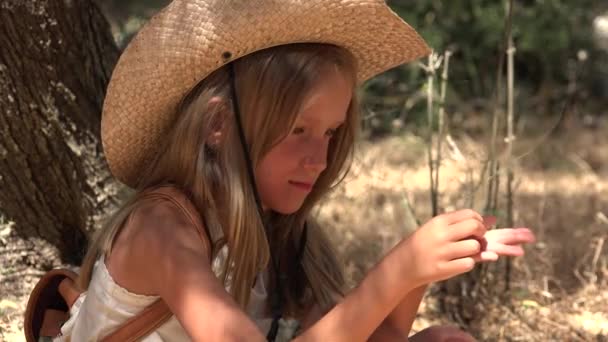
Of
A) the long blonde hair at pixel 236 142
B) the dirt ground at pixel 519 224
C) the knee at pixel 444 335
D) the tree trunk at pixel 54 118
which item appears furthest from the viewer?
the dirt ground at pixel 519 224

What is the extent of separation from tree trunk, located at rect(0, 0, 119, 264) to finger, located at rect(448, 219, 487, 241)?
157cm

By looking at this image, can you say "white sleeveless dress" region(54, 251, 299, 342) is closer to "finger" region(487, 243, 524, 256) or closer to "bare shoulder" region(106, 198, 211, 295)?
"bare shoulder" region(106, 198, 211, 295)

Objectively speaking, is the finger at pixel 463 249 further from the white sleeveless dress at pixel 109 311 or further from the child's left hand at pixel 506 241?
the white sleeveless dress at pixel 109 311

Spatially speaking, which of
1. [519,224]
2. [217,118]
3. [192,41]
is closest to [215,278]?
[217,118]

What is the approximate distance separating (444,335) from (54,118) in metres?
1.32

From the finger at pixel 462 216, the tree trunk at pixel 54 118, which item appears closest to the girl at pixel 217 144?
the finger at pixel 462 216

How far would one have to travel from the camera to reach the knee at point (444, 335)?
248 cm

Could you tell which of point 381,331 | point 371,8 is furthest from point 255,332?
point 371,8

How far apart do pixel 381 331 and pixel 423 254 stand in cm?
57

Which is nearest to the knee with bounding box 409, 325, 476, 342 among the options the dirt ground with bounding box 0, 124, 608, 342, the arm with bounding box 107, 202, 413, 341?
the arm with bounding box 107, 202, 413, 341

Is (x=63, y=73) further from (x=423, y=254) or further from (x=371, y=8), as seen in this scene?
(x=423, y=254)

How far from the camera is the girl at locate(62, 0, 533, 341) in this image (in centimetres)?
217

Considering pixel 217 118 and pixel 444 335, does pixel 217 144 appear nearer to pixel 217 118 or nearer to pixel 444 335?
pixel 217 118

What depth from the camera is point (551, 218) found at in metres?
4.57
